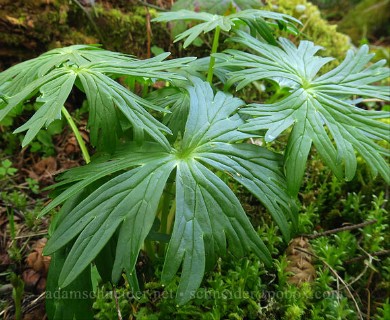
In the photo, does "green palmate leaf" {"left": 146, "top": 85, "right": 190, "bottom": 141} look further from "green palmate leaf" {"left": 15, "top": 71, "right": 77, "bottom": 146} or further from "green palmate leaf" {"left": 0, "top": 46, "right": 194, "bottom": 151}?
"green palmate leaf" {"left": 15, "top": 71, "right": 77, "bottom": 146}

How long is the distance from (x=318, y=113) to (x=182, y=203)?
Result: 62cm

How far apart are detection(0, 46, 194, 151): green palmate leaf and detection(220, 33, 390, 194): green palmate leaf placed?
1.07 ft

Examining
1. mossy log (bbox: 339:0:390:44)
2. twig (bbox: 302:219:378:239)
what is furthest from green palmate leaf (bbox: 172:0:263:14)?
mossy log (bbox: 339:0:390:44)

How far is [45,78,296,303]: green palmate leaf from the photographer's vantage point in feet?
3.63

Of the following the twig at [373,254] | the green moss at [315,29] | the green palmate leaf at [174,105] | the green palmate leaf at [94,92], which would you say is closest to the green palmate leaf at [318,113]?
the green palmate leaf at [174,105]

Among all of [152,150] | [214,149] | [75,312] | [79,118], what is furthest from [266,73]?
[79,118]

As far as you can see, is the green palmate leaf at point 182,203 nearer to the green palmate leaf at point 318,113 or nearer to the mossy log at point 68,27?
the green palmate leaf at point 318,113

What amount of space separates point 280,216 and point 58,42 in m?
1.91

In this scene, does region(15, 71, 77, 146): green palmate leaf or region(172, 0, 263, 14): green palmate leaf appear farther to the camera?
region(172, 0, 263, 14): green palmate leaf

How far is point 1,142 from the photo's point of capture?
2.41 metres

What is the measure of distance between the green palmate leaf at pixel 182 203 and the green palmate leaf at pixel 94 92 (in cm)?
9

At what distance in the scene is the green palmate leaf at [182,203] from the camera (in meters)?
1.11

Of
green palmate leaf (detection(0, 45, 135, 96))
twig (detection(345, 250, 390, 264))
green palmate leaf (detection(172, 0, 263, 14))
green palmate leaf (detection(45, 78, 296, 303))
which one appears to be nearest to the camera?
green palmate leaf (detection(45, 78, 296, 303))

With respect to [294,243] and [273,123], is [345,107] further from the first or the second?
[294,243]
